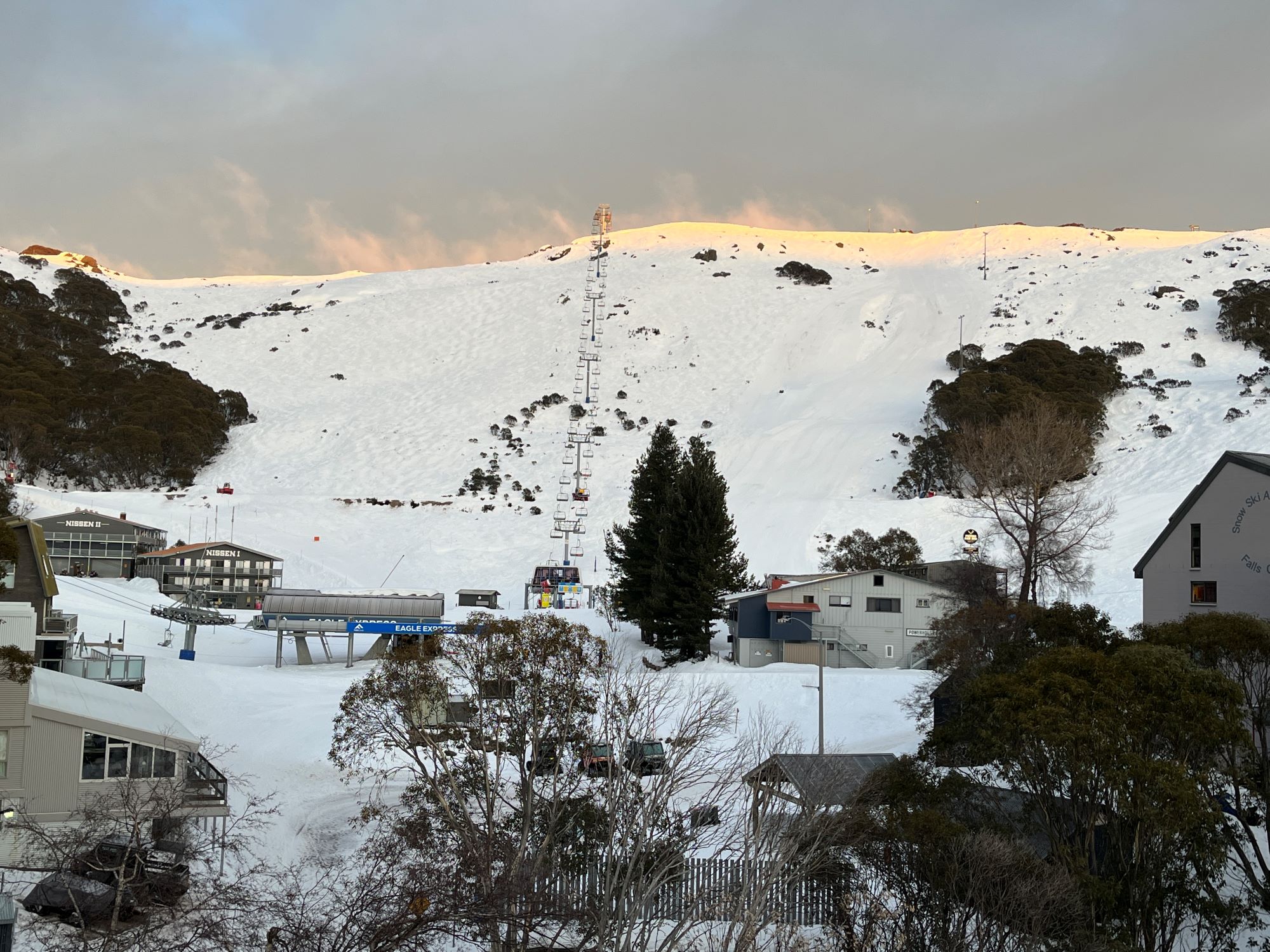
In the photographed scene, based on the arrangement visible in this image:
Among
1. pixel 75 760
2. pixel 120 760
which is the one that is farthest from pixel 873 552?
pixel 75 760

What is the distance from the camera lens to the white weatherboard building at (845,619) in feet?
144

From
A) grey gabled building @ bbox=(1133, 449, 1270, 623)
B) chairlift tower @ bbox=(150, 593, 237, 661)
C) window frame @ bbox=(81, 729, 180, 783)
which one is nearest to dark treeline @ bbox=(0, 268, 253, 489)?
chairlift tower @ bbox=(150, 593, 237, 661)

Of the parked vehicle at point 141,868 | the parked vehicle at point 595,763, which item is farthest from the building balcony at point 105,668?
the parked vehicle at point 595,763

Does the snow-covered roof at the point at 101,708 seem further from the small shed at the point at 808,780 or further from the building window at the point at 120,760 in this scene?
the small shed at the point at 808,780

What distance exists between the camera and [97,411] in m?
97.8

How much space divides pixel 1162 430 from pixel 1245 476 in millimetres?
64352

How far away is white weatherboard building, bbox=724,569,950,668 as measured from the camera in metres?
44.0

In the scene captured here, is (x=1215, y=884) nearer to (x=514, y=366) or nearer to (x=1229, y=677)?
(x=1229, y=677)

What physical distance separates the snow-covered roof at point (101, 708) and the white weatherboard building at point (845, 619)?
2480 cm

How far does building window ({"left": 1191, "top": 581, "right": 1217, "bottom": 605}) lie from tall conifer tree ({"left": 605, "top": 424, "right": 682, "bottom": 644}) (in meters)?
21.7

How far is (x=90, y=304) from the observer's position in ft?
443

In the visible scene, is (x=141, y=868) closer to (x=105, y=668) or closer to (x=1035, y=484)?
(x=105, y=668)

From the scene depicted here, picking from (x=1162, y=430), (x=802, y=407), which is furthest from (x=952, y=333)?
(x=1162, y=430)

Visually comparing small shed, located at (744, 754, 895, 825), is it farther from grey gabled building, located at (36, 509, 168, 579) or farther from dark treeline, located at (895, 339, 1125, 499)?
dark treeline, located at (895, 339, 1125, 499)
